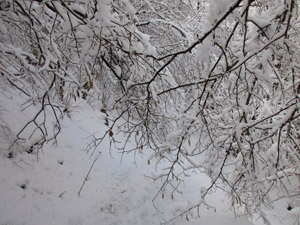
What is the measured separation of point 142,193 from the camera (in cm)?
518

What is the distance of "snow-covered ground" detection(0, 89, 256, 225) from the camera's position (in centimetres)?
361

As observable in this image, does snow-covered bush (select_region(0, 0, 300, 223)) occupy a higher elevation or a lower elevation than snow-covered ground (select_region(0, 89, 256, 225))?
higher

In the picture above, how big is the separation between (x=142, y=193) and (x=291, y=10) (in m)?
4.92

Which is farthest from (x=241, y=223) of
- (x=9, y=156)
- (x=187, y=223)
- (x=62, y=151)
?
(x=9, y=156)

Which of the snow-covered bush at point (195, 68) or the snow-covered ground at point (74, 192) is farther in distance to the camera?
the snow-covered ground at point (74, 192)

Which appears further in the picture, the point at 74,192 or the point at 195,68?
the point at 74,192

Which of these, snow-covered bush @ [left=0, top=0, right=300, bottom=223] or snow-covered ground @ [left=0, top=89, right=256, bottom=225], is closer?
snow-covered bush @ [left=0, top=0, right=300, bottom=223]

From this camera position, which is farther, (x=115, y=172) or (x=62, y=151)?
(x=115, y=172)

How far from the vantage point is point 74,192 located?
14.3 ft

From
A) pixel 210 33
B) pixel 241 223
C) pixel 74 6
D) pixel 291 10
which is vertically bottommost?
pixel 241 223

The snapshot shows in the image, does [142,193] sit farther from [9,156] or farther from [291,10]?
[291,10]

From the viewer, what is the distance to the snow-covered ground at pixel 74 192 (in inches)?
142

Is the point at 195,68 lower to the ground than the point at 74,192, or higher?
higher

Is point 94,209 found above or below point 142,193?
below
